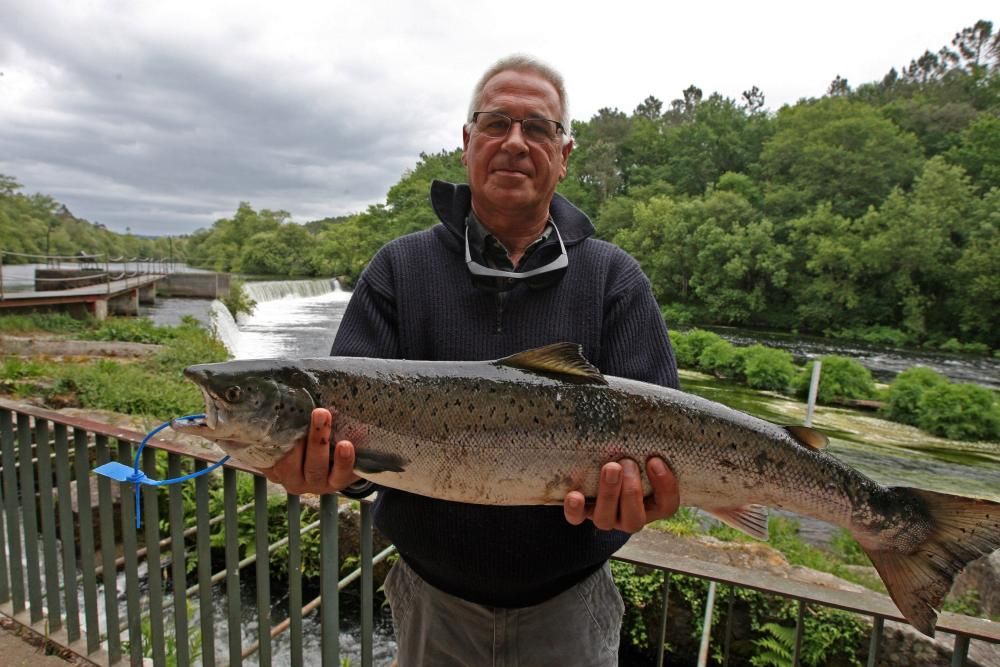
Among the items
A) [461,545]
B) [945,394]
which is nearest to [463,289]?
[461,545]

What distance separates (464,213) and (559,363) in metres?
0.78

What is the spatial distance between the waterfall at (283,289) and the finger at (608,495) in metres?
36.6

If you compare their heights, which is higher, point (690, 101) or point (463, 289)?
point (690, 101)

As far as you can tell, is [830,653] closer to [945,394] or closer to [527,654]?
[527,654]

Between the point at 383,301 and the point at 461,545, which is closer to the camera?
the point at 461,545

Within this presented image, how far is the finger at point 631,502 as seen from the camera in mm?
1904

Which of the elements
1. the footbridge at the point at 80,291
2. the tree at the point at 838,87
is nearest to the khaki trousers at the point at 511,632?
the footbridge at the point at 80,291

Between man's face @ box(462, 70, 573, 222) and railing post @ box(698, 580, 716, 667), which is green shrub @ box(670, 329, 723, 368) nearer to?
railing post @ box(698, 580, 716, 667)

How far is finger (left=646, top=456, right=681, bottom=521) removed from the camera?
1948 millimetres

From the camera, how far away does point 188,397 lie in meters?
11.8

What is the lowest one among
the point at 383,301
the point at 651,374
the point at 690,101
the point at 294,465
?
the point at 294,465

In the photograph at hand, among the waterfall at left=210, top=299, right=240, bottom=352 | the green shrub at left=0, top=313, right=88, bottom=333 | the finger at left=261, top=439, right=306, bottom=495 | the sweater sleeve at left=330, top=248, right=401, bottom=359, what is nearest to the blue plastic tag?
the finger at left=261, top=439, right=306, bottom=495

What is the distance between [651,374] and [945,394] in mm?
20406

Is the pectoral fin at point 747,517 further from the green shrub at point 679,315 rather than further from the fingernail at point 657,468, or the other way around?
the green shrub at point 679,315
